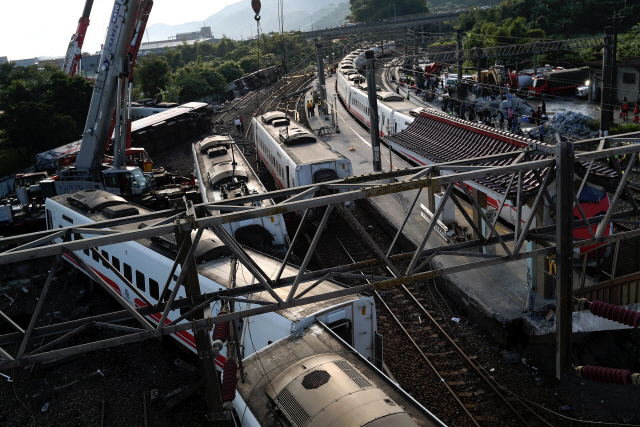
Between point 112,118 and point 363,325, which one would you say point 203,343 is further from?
point 112,118

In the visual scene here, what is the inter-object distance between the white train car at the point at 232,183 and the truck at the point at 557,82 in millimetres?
31211

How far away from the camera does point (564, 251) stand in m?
11.1

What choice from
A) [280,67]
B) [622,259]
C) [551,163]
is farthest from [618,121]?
[280,67]

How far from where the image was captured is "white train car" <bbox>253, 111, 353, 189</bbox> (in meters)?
Answer: 22.3

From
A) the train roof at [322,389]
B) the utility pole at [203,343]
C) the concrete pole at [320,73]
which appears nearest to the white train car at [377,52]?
the concrete pole at [320,73]

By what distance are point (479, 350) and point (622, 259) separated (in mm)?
4814

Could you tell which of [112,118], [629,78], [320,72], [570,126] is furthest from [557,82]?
[112,118]

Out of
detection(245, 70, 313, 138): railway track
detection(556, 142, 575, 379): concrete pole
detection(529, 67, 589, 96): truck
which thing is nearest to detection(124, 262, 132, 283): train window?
detection(556, 142, 575, 379): concrete pole

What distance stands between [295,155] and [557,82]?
3434cm

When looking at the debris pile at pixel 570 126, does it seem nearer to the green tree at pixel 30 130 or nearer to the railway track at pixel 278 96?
the railway track at pixel 278 96

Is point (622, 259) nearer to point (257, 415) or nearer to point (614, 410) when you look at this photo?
point (614, 410)

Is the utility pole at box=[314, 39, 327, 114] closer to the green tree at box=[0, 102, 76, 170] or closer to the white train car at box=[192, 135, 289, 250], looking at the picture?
the green tree at box=[0, 102, 76, 170]

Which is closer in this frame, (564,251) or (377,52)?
(564,251)

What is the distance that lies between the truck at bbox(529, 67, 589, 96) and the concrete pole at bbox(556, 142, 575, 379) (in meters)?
39.6
